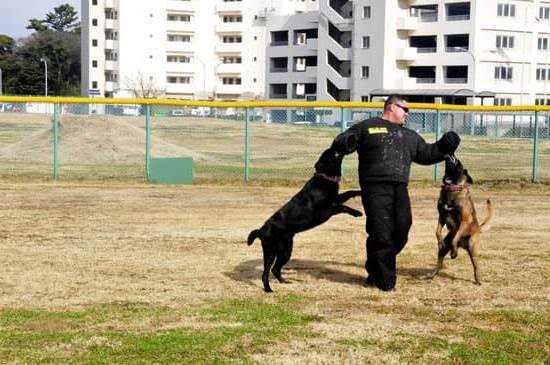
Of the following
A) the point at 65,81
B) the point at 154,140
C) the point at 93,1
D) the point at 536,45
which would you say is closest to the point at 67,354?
the point at 154,140

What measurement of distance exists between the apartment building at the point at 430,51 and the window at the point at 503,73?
78mm

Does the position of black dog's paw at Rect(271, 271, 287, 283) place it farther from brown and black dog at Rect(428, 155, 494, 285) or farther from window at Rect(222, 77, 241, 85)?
window at Rect(222, 77, 241, 85)

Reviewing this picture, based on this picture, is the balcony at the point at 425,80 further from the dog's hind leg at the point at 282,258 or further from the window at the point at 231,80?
the dog's hind leg at the point at 282,258

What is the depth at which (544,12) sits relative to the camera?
226 ft

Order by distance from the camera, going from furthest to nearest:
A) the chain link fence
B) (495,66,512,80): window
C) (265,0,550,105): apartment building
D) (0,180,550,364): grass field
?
(495,66,512,80): window, (265,0,550,105): apartment building, the chain link fence, (0,180,550,364): grass field

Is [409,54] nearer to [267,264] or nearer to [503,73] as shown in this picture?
[503,73]

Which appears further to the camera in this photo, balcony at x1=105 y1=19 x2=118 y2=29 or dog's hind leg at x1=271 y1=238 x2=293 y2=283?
balcony at x1=105 y1=19 x2=118 y2=29

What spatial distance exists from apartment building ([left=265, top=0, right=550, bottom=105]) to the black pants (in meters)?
55.9

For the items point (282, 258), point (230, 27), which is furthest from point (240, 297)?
point (230, 27)

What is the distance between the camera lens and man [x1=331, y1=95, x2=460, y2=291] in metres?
7.80

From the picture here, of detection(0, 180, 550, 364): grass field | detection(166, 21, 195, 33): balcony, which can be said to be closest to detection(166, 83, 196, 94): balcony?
detection(166, 21, 195, 33): balcony

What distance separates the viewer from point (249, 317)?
699cm

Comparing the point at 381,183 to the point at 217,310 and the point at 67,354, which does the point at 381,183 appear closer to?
the point at 217,310

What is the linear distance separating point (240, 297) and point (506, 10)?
207 ft
